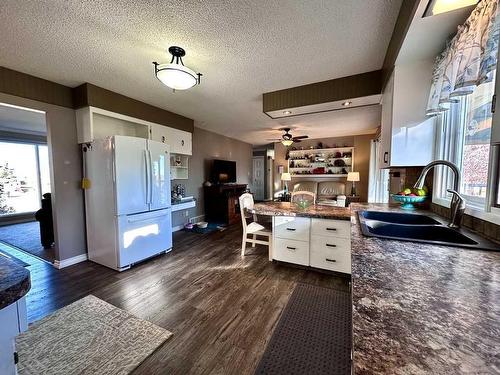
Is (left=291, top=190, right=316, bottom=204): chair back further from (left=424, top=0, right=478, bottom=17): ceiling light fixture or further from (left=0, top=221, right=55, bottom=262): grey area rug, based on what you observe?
(left=0, top=221, right=55, bottom=262): grey area rug

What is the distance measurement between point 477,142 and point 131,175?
11.4 ft

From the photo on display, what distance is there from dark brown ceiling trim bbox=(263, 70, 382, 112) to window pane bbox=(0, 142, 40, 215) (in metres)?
6.61

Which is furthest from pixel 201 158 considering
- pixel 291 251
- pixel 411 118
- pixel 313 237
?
pixel 411 118

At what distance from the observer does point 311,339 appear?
1562 millimetres

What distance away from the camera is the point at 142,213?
298cm

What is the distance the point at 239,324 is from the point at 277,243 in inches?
46.9

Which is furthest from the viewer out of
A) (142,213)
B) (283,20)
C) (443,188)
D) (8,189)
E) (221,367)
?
(8,189)

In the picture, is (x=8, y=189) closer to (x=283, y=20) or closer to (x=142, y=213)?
(x=142, y=213)

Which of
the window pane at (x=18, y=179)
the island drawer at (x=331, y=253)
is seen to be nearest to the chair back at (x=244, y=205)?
the island drawer at (x=331, y=253)

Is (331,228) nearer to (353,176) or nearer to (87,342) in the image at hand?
(87,342)

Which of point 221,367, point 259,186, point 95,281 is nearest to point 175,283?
point 95,281

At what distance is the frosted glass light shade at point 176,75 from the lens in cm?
192

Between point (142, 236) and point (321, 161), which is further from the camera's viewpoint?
point (321, 161)

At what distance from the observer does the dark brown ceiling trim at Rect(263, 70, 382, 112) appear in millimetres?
2613
